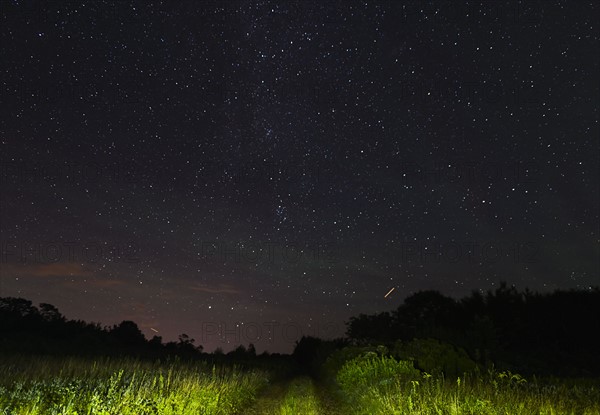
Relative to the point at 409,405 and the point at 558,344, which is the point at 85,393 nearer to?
the point at 409,405

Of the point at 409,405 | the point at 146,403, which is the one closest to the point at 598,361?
the point at 409,405

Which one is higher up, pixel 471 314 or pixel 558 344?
pixel 471 314

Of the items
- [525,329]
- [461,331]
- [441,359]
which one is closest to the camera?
[441,359]

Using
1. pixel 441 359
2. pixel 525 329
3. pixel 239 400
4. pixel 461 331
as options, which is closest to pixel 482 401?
pixel 239 400

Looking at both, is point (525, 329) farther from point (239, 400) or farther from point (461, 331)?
point (239, 400)

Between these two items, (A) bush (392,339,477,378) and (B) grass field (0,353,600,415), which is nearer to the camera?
(B) grass field (0,353,600,415)

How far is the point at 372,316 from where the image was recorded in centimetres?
8194

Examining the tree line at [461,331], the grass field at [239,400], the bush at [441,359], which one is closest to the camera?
the grass field at [239,400]

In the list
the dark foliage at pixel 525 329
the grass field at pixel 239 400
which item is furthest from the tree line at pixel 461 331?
the grass field at pixel 239 400

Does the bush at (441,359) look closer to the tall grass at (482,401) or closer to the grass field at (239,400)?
the grass field at (239,400)

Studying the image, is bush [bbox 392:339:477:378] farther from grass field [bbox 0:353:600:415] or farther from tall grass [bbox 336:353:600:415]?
tall grass [bbox 336:353:600:415]

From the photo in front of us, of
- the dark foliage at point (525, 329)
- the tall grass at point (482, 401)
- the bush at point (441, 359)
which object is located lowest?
the tall grass at point (482, 401)

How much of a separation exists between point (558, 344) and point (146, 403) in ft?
201

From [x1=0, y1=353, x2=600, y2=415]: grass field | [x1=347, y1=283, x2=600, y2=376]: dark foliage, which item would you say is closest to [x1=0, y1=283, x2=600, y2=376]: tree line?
[x1=347, y1=283, x2=600, y2=376]: dark foliage
